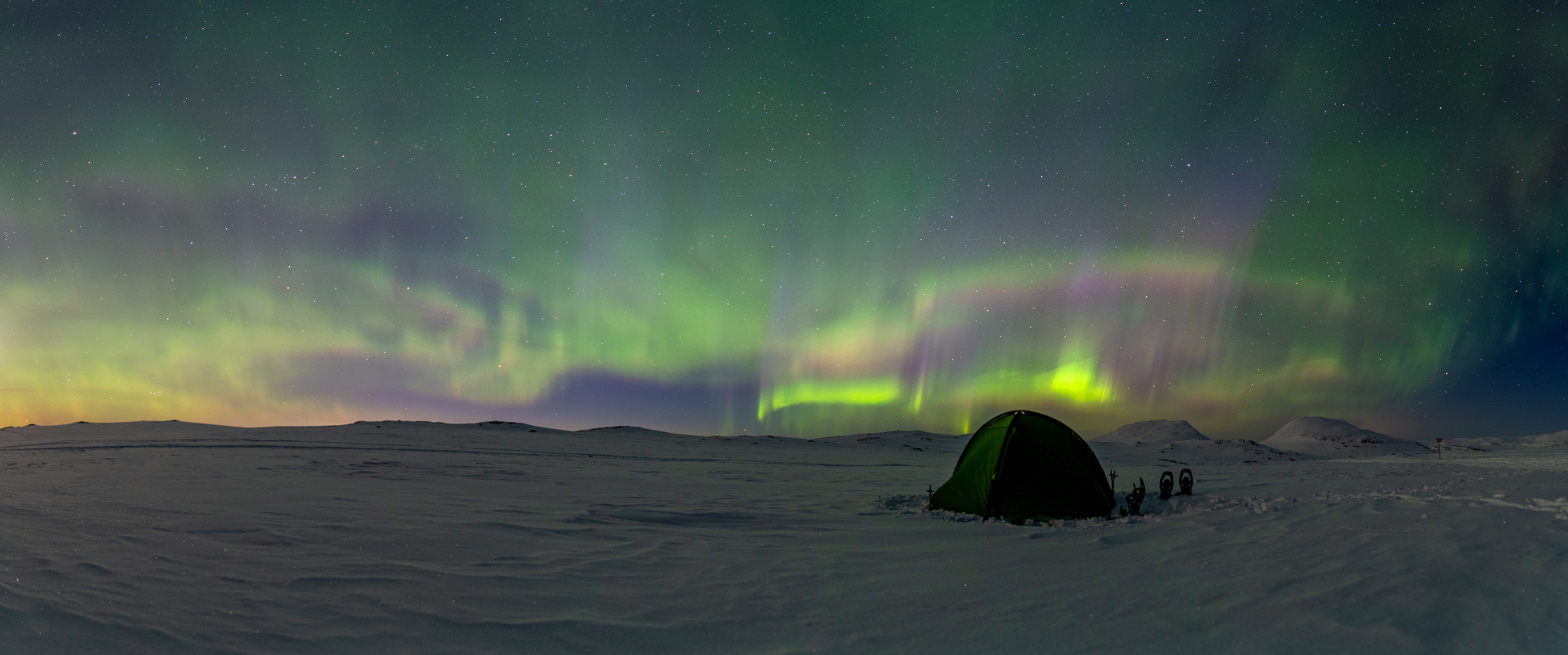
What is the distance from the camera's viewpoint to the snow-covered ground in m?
4.59

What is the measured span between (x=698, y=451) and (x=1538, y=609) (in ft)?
101

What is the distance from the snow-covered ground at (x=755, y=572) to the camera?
15.1 feet

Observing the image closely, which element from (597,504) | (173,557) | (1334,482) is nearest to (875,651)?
(173,557)

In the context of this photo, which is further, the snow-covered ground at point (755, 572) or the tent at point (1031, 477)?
the tent at point (1031, 477)

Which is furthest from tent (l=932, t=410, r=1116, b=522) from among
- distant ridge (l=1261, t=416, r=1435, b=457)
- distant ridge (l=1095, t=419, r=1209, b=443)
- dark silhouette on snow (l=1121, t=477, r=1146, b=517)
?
distant ridge (l=1095, t=419, r=1209, b=443)

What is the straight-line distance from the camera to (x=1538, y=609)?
4.56 meters

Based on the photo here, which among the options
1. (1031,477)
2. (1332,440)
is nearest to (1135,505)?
(1031,477)

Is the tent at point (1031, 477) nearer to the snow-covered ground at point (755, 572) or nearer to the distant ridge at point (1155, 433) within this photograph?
the snow-covered ground at point (755, 572)

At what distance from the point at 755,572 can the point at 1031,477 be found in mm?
5974

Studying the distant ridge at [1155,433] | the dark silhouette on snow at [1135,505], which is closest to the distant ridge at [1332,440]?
the distant ridge at [1155,433]

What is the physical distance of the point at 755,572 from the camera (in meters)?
6.82

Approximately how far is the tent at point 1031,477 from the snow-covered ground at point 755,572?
2.19 ft

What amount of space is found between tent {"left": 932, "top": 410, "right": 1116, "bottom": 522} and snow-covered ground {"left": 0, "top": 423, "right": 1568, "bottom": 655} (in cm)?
67

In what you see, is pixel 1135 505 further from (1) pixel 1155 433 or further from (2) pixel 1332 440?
(2) pixel 1332 440
